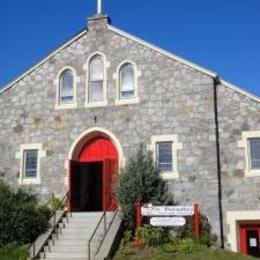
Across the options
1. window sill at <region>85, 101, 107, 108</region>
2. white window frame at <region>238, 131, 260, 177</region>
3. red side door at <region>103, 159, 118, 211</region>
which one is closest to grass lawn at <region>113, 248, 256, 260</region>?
red side door at <region>103, 159, 118, 211</region>

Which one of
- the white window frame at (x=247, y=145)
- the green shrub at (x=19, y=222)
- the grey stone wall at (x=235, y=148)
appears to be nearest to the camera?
the green shrub at (x=19, y=222)

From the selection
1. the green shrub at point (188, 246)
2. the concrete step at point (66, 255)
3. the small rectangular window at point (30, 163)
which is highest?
the small rectangular window at point (30, 163)

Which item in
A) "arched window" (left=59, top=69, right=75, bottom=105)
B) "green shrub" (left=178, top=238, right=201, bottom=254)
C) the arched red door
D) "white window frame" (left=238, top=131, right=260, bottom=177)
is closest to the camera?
"green shrub" (left=178, top=238, right=201, bottom=254)

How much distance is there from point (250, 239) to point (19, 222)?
828 centimetres

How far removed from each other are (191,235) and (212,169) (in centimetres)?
261

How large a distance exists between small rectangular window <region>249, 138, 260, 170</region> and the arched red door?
16.9ft

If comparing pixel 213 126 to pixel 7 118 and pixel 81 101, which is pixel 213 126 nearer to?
pixel 81 101

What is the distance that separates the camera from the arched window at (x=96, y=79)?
860 inches

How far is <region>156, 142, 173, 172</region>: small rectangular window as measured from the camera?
66.5 ft

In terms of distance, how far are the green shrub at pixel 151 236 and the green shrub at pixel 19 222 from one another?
3724 millimetres

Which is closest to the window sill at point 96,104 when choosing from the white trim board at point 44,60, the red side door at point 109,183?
the red side door at point 109,183

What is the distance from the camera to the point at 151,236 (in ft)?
58.1

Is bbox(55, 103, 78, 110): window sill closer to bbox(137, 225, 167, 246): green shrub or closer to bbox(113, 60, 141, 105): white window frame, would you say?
bbox(113, 60, 141, 105): white window frame

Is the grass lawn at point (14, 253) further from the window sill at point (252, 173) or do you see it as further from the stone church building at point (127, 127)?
the window sill at point (252, 173)
